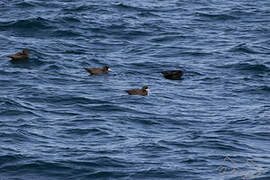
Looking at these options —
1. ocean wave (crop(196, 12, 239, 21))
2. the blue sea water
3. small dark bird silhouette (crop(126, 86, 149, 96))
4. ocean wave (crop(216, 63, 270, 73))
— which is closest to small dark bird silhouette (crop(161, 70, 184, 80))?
the blue sea water

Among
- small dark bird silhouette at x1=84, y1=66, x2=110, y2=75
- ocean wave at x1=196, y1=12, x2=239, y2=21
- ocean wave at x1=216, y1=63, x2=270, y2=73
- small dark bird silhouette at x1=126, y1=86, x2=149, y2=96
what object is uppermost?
small dark bird silhouette at x1=126, y1=86, x2=149, y2=96

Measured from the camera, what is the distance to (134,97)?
2539cm

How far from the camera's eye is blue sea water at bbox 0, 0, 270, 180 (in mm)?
18453

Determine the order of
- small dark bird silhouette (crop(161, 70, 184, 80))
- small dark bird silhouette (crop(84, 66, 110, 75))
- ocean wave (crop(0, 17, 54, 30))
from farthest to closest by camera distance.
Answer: ocean wave (crop(0, 17, 54, 30))
small dark bird silhouette (crop(84, 66, 110, 75))
small dark bird silhouette (crop(161, 70, 184, 80))

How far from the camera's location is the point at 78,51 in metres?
31.8

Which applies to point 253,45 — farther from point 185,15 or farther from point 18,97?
point 18,97

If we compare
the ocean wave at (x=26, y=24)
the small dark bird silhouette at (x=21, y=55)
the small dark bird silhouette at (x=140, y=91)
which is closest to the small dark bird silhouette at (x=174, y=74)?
the small dark bird silhouette at (x=140, y=91)

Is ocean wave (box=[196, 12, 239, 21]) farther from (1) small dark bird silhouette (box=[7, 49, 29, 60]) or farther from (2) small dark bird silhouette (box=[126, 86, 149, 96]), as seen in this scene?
(2) small dark bird silhouette (box=[126, 86, 149, 96])

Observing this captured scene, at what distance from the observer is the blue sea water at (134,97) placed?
60.5 feet

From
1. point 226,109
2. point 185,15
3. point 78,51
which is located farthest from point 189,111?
point 185,15

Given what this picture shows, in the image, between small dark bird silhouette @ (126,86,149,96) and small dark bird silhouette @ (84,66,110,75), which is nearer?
small dark bird silhouette @ (126,86,149,96)

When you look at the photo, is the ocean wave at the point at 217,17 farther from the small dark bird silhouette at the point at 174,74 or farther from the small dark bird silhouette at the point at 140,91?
the small dark bird silhouette at the point at 140,91

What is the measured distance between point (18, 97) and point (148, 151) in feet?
22.6

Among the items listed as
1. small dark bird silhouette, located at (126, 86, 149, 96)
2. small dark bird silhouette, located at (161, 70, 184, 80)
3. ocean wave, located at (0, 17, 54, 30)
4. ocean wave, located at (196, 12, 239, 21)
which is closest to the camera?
small dark bird silhouette, located at (126, 86, 149, 96)
